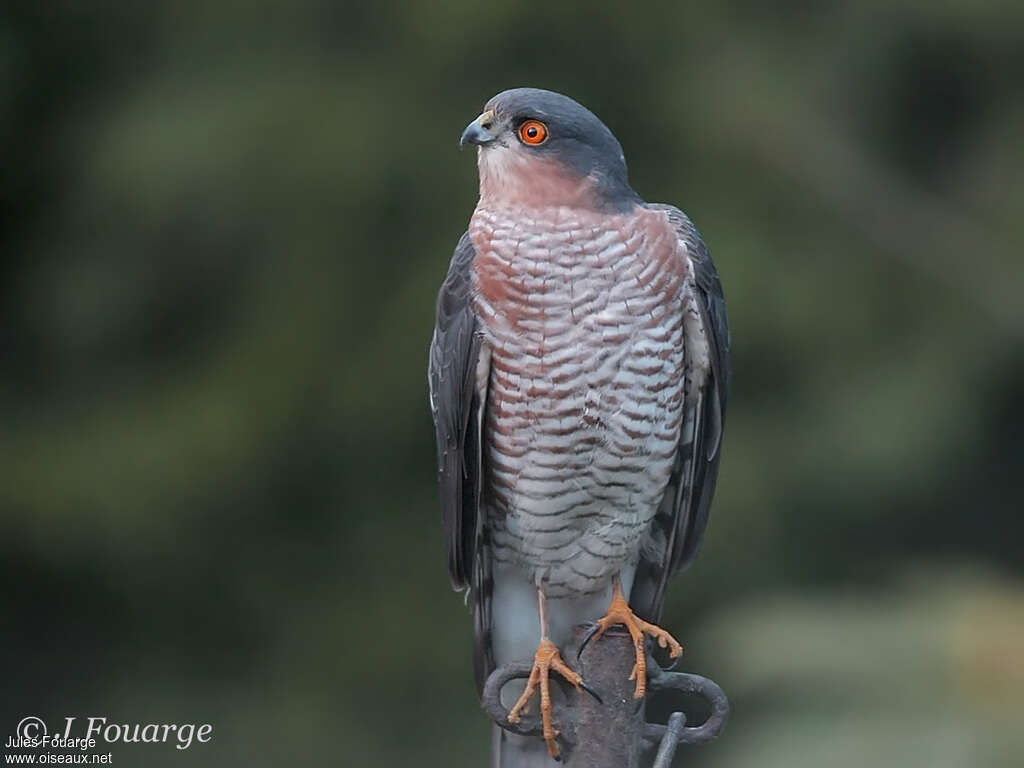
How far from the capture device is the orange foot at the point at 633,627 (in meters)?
2.45

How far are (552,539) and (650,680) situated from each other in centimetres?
69

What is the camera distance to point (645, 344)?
8.84ft

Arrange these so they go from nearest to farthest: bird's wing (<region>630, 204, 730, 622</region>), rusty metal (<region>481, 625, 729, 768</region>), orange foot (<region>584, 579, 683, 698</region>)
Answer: rusty metal (<region>481, 625, 729, 768</region>), orange foot (<region>584, 579, 683, 698</region>), bird's wing (<region>630, 204, 730, 622</region>)

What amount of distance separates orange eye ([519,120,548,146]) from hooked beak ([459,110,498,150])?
0.06 meters

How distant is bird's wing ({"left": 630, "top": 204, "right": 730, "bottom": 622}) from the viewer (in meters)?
2.82

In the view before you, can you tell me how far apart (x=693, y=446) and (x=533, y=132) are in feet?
2.53

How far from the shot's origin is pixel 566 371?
265cm

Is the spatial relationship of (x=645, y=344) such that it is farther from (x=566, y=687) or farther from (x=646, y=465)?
(x=566, y=687)

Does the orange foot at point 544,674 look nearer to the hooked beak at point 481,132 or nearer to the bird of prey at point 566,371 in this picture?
the bird of prey at point 566,371

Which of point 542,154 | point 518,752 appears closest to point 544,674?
point 518,752

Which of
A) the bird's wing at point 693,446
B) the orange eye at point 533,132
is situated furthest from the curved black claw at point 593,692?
the orange eye at point 533,132

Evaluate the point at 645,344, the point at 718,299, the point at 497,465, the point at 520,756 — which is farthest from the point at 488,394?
the point at 520,756

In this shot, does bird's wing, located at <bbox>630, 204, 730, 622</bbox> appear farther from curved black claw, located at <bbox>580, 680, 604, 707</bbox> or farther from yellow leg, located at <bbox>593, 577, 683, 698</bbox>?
curved black claw, located at <bbox>580, 680, 604, 707</bbox>

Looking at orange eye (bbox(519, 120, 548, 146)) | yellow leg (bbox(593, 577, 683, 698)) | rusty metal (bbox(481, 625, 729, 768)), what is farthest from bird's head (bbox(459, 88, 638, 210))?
rusty metal (bbox(481, 625, 729, 768))
